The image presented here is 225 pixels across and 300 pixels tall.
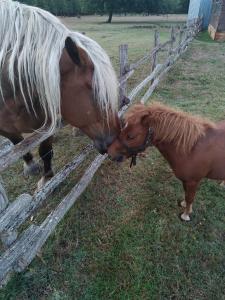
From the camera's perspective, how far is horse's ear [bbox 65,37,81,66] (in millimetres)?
1674

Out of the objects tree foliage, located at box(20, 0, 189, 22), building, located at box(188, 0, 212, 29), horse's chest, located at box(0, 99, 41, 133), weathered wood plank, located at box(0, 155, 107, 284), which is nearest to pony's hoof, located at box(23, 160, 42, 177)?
weathered wood plank, located at box(0, 155, 107, 284)

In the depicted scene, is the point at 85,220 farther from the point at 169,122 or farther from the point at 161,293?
the point at 169,122

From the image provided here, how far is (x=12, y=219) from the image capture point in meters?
2.11

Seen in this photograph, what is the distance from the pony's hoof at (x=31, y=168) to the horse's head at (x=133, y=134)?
160 centimetres

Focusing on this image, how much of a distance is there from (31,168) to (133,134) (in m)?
1.84

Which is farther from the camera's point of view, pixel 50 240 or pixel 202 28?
pixel 202 28

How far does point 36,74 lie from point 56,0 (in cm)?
4517

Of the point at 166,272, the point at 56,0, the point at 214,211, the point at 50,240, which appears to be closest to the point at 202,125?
the point at 214,211

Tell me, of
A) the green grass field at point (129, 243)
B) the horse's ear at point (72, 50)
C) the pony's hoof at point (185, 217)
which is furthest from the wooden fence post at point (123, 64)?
the horse's ear at point (72, 50)

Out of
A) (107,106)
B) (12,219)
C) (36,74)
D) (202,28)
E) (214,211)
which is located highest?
(36,74)

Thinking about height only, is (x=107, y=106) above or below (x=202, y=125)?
above

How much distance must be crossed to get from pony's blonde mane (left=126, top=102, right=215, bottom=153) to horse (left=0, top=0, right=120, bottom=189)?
68 centimetres

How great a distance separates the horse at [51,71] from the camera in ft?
5.71

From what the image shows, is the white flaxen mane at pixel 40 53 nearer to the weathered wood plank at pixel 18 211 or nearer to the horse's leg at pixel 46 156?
the weathered wood plank at pixel 18 211
